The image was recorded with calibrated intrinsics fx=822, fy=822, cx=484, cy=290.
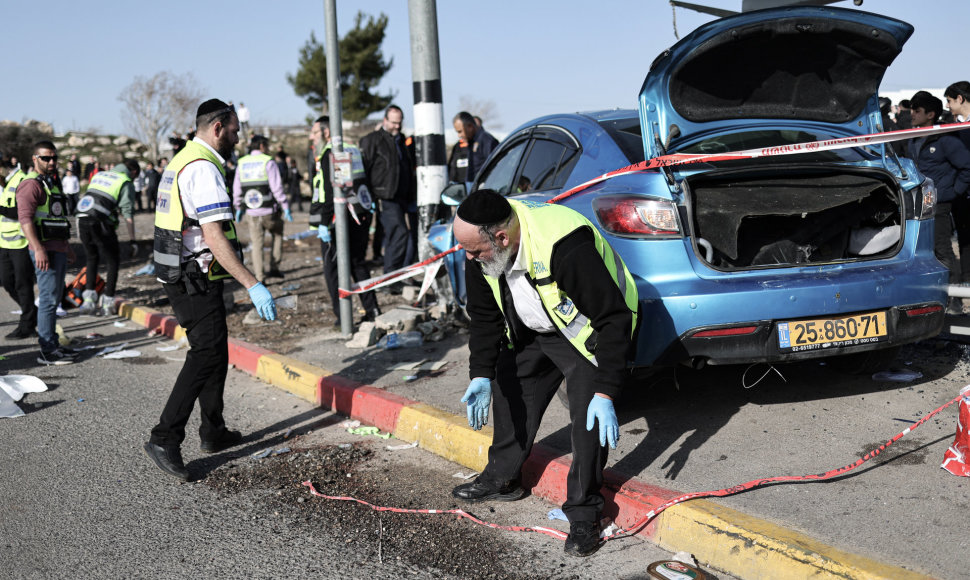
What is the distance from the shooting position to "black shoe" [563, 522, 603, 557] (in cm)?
330

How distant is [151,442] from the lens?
4.56 m

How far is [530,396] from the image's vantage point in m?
3.86

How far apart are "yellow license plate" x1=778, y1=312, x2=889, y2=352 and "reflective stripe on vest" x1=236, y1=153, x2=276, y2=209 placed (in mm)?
8363

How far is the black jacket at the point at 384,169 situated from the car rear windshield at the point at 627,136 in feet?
15.9

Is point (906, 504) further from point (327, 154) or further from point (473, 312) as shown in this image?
point (327, 154)

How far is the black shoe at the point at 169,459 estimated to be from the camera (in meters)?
4.45

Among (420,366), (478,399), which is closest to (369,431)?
(420,366)

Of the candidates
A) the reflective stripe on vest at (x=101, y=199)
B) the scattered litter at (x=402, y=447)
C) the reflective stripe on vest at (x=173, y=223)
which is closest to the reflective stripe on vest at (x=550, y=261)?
the scattered litter at (x=402, y=447)

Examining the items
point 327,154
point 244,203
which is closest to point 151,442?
point 327,154

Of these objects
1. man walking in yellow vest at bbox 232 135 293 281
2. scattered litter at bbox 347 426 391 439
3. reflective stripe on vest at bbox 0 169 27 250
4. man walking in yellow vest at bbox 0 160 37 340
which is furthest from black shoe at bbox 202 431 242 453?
man walking in yellow vest at bbox 232 135 293 281

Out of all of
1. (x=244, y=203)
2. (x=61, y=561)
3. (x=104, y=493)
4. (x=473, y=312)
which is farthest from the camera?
(x=244, y=203)

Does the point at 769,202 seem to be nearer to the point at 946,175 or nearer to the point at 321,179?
the point at 946,175

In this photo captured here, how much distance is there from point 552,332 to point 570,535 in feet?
2.82

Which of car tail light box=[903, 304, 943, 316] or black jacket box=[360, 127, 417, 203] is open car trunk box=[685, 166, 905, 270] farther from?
black jacket box=[360, 127, 417, 203]
